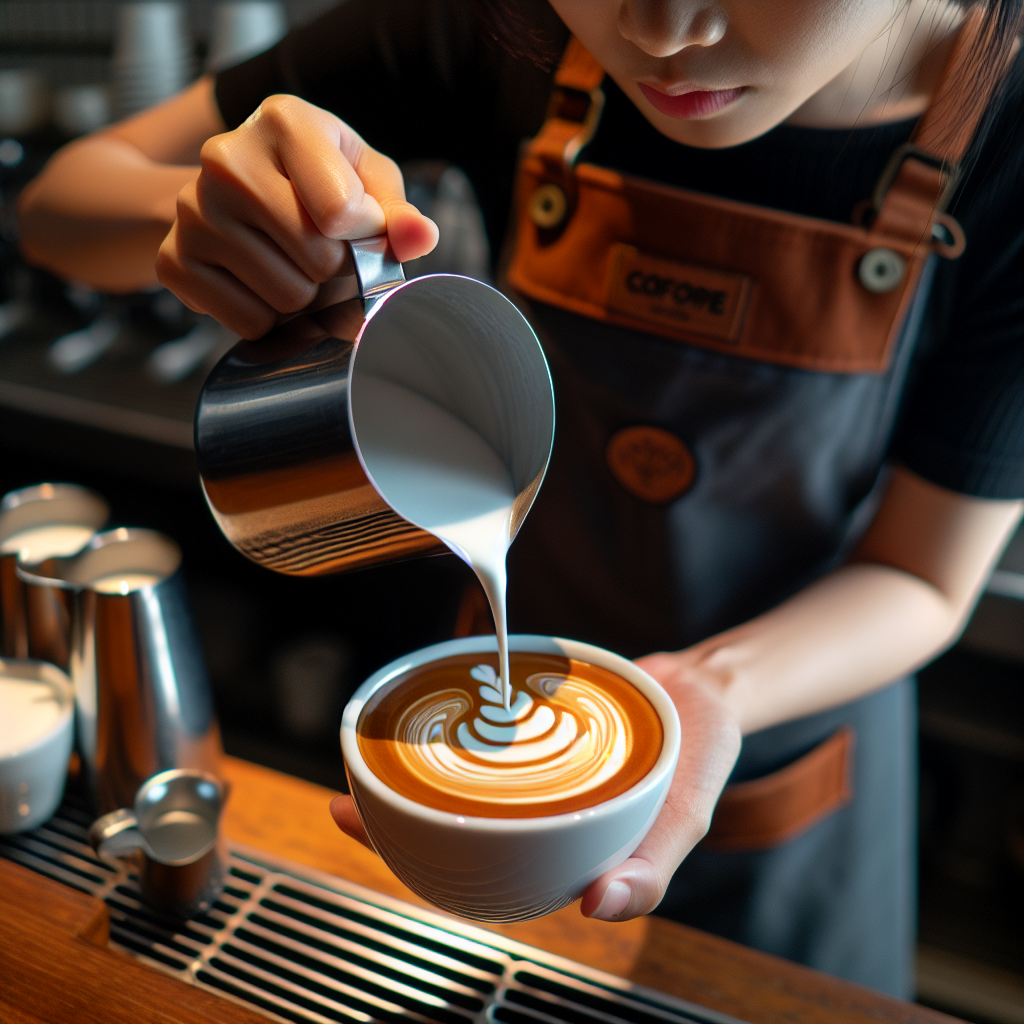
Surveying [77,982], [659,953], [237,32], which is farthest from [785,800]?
[237,32]

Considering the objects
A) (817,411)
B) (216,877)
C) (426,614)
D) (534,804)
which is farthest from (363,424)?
(426,614)

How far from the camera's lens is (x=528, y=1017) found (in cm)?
80

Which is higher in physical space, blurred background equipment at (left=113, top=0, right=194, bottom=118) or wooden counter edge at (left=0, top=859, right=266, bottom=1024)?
blurred background equipment at (left=113, top=0, right=194, bottom=118)

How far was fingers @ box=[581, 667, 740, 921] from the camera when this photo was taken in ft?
2.25

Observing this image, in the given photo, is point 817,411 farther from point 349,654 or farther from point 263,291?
point 349,654

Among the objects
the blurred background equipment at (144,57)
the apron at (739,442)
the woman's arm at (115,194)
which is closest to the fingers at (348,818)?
the apron at (739,442)

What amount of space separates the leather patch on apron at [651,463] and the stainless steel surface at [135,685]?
53 centimetres

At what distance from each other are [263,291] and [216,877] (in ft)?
1.82

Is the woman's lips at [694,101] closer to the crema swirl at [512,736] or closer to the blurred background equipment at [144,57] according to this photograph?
the crema swirl at [512,736]

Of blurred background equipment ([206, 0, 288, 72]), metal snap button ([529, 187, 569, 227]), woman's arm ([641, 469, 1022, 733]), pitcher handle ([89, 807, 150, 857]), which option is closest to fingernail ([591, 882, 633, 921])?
woman's arm ([641, 469, 1022, 733])

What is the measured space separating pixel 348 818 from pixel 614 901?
0.24m

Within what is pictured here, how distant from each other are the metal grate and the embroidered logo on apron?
2.24 ft

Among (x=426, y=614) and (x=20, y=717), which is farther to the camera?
(x=426, y=614)

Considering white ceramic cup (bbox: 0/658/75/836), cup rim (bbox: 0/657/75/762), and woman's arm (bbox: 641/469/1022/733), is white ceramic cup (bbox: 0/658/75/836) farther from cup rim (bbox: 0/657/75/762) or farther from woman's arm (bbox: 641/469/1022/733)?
woman's arm (bbox: 641/469/1022/733)
